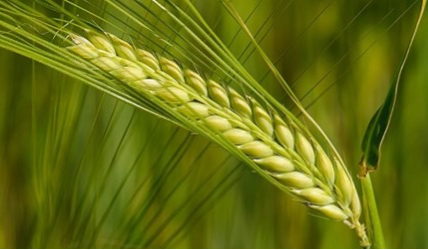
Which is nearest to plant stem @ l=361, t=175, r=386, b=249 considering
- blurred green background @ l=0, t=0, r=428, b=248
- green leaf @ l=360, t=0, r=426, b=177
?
green leaf @ l=360, t=0, r=426, b=177

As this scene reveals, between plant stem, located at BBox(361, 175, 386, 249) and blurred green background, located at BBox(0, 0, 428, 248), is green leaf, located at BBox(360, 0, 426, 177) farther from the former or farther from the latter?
blurred green background, located at BBox(0, 0, 428, 248)

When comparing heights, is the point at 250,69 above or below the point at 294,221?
above

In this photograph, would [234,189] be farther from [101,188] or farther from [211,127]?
[211,127]

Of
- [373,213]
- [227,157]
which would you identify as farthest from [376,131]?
[227,157]

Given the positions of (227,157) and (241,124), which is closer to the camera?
(241,124)

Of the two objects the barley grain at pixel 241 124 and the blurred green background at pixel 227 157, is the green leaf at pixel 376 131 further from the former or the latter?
the blurred green background at pixel 227 157

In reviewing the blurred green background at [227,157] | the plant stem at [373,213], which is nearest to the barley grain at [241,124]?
the plant stem at [373,213]

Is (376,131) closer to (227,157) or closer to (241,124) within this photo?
(241,124)

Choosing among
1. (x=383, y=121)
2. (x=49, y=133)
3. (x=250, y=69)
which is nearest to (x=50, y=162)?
(x=49, y=133)
